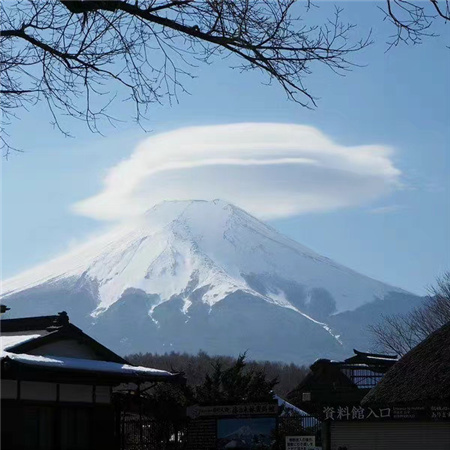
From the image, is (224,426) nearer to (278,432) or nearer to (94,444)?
(278,432)

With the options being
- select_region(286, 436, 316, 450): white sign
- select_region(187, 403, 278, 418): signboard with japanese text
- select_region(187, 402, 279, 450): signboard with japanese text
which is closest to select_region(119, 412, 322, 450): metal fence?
select_region(187, 402, 279, 450): signboard with japanese text

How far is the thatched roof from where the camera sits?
22.4m

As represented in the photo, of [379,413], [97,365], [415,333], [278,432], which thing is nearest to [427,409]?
[379,413]

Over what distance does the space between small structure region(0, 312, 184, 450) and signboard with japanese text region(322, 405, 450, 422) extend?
11.3 ft

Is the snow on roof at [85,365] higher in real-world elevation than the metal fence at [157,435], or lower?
higher

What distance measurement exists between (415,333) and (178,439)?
122 feet

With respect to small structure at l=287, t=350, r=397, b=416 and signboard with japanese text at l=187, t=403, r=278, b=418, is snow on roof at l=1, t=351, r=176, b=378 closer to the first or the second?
signboard with japanese text at l=187, t=403, r=278, b=418

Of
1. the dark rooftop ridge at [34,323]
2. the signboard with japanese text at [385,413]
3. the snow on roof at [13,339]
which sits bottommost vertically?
the signboard with japanese text at [385,413]

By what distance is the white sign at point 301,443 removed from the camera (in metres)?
18.7

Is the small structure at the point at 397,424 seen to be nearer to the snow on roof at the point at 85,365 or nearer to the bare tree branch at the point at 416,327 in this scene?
the snow on roof at the point at 85,365

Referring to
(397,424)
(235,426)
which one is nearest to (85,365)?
(235,426)

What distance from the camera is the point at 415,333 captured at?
59.0 meters

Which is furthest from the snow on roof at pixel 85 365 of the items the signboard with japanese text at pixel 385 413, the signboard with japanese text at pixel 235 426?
the signboard with japanese text at pixel 385 413

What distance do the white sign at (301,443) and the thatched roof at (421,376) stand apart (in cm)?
367
